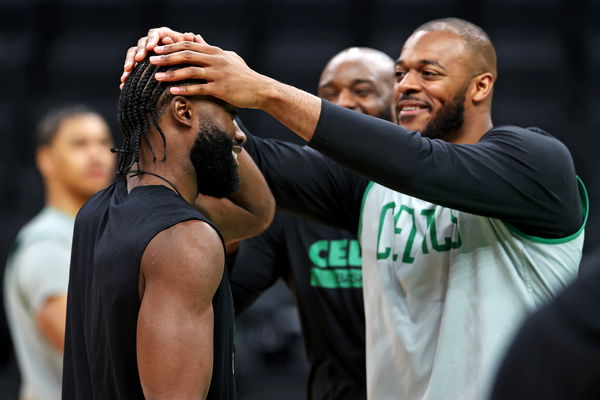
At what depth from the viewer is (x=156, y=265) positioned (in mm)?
1773

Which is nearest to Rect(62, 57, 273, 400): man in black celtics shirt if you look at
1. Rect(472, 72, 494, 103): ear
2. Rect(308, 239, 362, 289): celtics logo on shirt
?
Rect(472, 72, 494, 103): ear

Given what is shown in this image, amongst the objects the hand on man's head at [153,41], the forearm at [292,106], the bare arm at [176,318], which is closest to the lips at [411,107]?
the forearm at [292,106]

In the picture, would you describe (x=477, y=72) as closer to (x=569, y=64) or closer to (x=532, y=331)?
(x=532, y=331)

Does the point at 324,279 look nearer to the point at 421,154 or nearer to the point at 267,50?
the point at 421,154

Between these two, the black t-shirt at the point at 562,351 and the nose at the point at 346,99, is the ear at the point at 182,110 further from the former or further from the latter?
the nose at the point at 346,99

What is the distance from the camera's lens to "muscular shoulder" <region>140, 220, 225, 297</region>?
176 cm

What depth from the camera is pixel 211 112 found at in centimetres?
202

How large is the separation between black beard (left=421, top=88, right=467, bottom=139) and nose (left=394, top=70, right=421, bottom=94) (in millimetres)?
97

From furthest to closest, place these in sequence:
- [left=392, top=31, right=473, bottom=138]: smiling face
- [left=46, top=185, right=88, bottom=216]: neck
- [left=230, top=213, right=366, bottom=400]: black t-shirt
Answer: [left=46, top=185, right=88, bottom=216]: neck
[left=230, top=213, right=366, bottom=400]: black t-shirt
[left=392, top=31, right=473, bottom=138]: smiling face

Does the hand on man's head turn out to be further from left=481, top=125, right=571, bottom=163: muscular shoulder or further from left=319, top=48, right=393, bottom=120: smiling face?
left=319, top=48, right=393, bottom=120: smiling face

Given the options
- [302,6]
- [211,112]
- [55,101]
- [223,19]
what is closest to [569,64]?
[302,6]

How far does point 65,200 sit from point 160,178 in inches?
81.0

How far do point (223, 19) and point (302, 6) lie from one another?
1.98 feet

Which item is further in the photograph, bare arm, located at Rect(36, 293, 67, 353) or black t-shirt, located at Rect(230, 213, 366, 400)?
bare arm, located at Rect(36, 293, 67, 353)
